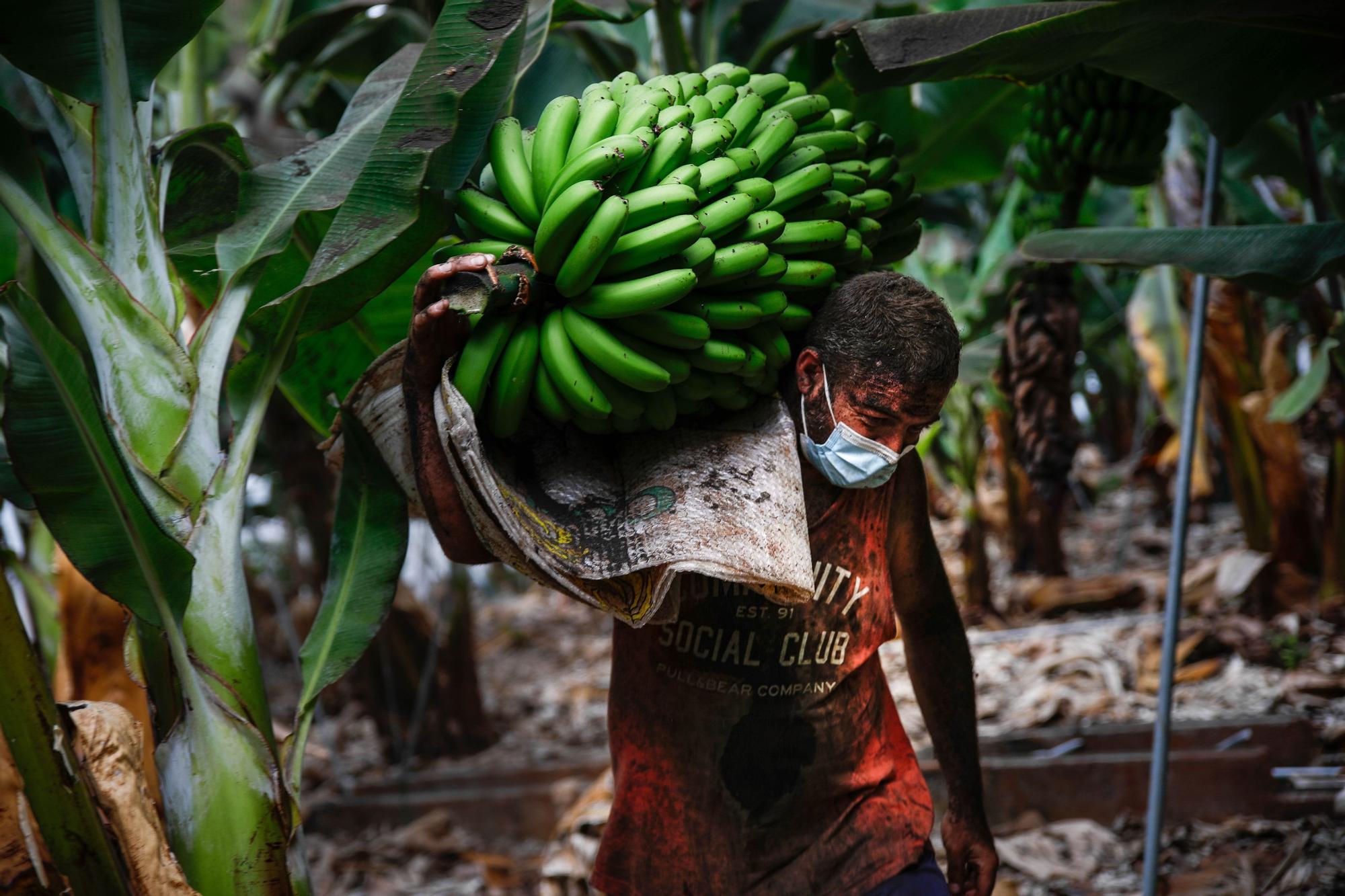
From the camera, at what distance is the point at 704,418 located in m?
1.59

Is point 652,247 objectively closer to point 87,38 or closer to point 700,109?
point 700,109

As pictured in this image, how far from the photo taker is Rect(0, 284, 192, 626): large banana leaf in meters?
1.34

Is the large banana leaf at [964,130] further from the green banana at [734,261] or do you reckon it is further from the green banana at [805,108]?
the green banana at [734,261]

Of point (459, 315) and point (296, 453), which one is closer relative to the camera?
point (459, 315)

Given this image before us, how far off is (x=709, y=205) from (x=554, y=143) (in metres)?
0.25

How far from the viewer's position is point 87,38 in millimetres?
1582

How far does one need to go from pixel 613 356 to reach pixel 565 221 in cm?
19

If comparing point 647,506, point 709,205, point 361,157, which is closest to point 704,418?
point 647,506

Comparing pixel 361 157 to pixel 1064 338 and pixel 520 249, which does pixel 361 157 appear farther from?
pixel 1064 338

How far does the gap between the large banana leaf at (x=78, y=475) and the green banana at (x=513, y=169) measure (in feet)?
2.14

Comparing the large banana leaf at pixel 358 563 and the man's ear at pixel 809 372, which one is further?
the large banana leaf at pixel 358 563

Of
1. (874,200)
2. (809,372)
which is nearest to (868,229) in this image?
(874,200)

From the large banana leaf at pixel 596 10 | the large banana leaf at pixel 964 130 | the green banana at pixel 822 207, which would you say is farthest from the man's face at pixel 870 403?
the large banana leaf at pixel 964 130

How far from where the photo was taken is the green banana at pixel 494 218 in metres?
1.43
